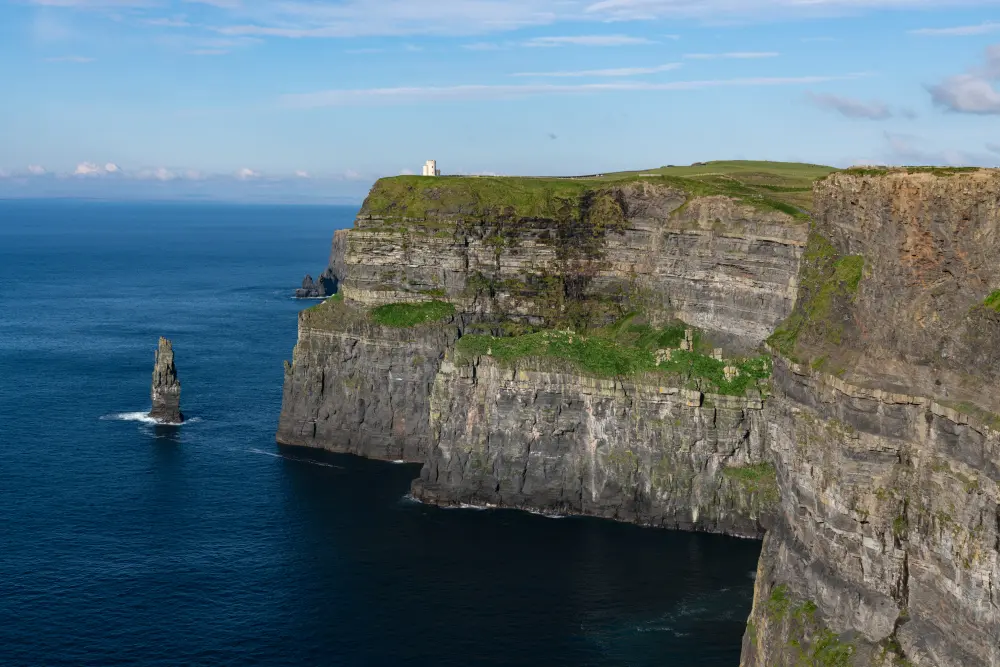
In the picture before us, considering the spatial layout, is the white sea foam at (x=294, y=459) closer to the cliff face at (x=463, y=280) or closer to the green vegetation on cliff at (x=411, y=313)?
the cliff face at (x=463, y=280)

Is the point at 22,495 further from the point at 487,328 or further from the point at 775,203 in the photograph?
the point at 775,203

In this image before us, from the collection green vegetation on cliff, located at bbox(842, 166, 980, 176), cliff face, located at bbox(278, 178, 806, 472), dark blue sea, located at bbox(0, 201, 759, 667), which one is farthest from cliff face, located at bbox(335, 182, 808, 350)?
green vegetation on cliff, located at bbox(842, 166, 980, 176)

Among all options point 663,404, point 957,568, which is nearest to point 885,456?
point 957,568

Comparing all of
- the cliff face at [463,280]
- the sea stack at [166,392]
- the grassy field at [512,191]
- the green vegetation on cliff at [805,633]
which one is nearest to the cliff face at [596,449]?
the cliff face at [463,280]

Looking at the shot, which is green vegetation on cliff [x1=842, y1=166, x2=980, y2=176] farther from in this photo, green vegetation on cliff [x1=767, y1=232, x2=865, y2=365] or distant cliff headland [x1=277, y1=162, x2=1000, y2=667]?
green vegetation on cliff [x1=767, y1=232, x2=865, y2=365]

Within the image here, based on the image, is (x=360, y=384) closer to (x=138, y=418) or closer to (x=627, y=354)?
(x=138, y=418)

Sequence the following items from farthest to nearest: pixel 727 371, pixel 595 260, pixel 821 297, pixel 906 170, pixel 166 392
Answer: pixel 166 392 → pixel 595 260 → pixel 727 371 → pixel 821 297 → pixel 906 170

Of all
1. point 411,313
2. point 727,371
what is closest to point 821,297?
point 727,371
